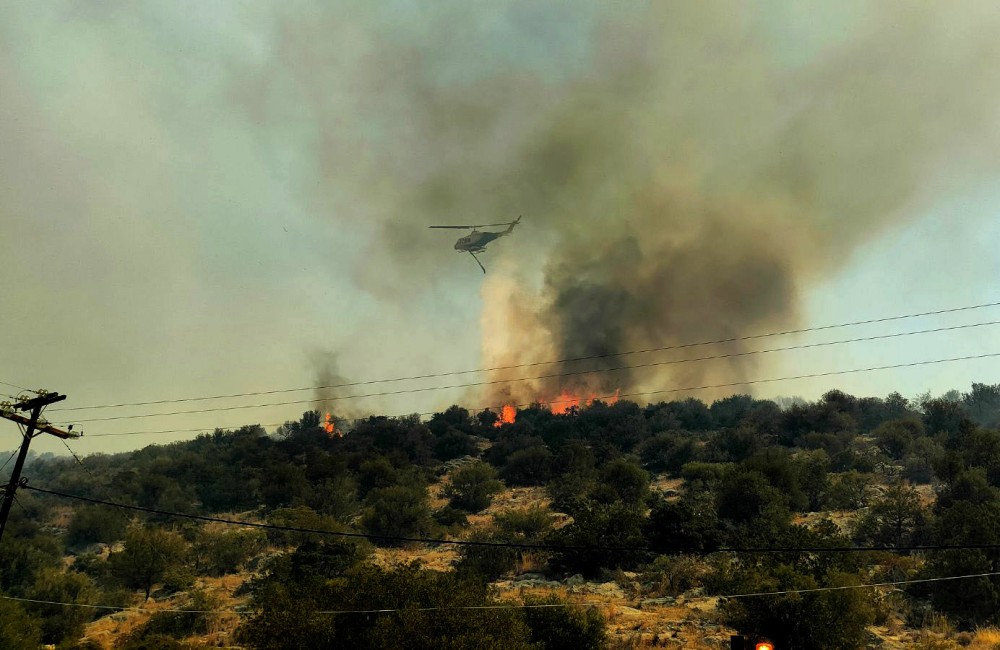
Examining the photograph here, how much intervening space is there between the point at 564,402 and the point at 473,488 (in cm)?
7869

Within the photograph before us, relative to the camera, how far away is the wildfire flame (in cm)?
13150

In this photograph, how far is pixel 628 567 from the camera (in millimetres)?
43719

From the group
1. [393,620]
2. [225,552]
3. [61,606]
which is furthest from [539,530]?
[61,606]

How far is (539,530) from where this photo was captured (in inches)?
2072

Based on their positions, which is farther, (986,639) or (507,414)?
(507,414)

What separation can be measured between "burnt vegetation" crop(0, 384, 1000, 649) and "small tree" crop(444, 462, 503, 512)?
11.8 inches

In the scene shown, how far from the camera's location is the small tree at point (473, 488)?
6888cm

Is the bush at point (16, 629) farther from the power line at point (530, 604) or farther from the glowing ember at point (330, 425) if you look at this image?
the glowing ember at point (330, 425)

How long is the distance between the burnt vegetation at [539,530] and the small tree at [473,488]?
300mm

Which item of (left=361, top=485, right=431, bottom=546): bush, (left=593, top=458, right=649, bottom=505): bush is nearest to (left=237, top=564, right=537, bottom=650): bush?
(left=361, top=485, right=431, bottom=546): bush

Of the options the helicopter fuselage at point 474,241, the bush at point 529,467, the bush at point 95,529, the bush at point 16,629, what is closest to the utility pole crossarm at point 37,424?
the bush at point 16,629

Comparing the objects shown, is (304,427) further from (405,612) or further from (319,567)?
(405,612)

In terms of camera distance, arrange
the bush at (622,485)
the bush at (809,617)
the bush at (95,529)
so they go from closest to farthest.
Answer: the bush at (809,617), the bush at (622,485), the bush at (95,529)

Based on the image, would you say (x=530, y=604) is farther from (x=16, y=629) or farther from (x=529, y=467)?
(x=529, y=467)
